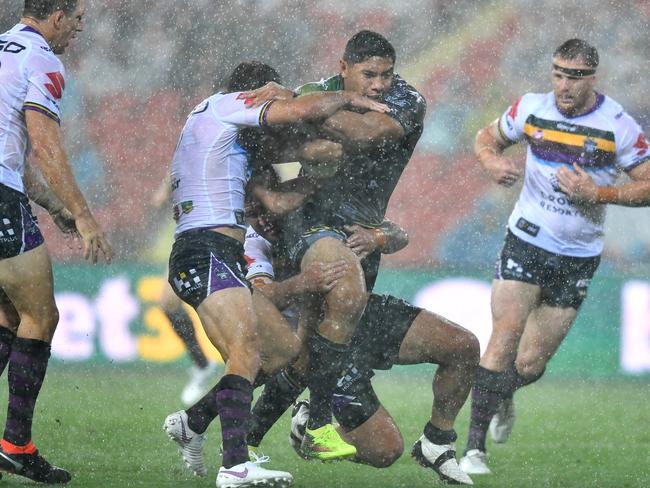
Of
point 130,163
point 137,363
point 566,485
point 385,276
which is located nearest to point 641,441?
point 566,485

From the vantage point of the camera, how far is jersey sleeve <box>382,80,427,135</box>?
5938 mm

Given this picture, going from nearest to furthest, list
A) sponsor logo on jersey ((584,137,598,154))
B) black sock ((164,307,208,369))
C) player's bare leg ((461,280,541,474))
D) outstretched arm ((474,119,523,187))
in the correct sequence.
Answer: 1. player's bare leg ((461,280,541,474))
2. outstretched arm ((474,119,523,187))
3. sponsor logo on jersey ((584,137,598,154))
4. black sock ((164,307,208,369))

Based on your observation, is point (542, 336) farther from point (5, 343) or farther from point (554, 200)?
point (5, 343)

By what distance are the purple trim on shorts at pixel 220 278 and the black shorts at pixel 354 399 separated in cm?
112

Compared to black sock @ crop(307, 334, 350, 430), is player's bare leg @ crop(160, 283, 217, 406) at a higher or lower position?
lower

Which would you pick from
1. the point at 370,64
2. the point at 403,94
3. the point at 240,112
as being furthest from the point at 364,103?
the point at 240,112

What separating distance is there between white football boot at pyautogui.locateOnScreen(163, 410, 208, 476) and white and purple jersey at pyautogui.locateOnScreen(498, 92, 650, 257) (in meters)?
2.55

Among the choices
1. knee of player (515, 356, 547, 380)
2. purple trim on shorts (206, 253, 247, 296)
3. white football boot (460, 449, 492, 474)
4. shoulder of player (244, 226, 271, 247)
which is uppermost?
purple trim on shorts (206, 253, 247, 296)

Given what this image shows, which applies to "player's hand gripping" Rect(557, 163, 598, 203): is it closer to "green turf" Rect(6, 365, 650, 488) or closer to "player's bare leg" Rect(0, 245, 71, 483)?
"green turf" Rect(6, 365, 650, 488)

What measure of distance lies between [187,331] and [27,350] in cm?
331

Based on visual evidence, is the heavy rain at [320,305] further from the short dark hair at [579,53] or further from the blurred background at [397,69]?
the blurred background at [397,69]

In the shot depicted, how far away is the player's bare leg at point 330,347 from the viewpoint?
18.5 ft

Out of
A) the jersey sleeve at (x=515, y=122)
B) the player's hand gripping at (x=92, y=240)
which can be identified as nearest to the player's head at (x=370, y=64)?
the jersey sleeve at (x=515, y=122)

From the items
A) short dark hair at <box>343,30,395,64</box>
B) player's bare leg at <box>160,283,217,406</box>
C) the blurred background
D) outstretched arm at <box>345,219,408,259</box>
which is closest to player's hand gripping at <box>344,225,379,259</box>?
outstretched arm at <box>345,219,408,259</box>
